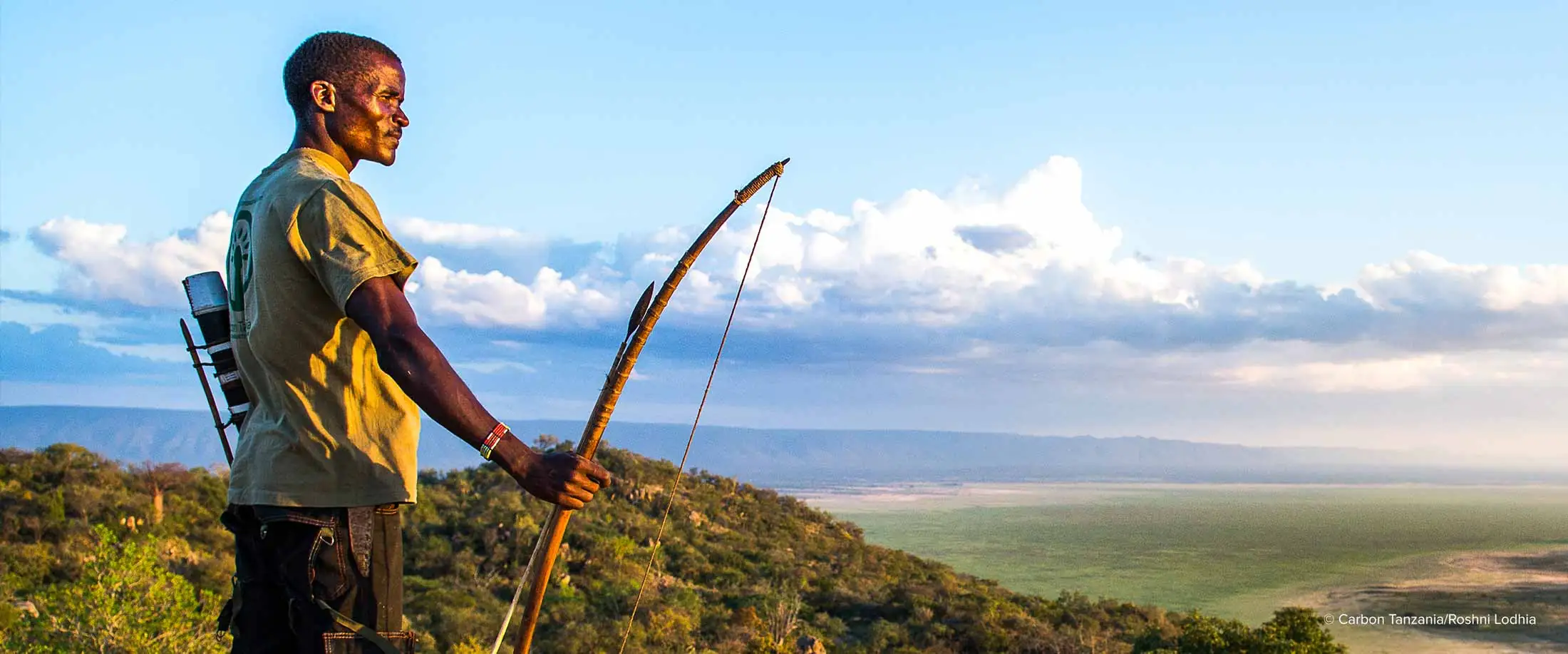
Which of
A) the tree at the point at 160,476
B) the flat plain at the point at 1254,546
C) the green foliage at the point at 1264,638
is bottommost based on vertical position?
the flat plain at the point at 1254,546

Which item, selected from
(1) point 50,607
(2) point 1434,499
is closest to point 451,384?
(1) point 50,607

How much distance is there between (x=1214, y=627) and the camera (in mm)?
26438

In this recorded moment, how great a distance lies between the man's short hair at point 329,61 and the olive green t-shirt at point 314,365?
265 mm

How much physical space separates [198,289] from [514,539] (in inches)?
1475

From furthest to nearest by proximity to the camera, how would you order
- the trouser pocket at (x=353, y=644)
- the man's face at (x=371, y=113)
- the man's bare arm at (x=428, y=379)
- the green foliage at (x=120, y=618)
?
the green foliage at (x=120, y=618) < the man's face at (x=371, y=113) < the trouser pocket at (x=353, y=644) < the man's bare arm at (x=428, y=379)

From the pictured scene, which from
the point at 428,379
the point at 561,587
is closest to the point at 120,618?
the point at 428,379

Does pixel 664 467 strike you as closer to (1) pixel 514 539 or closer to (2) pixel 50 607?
(1) pixel 514 539

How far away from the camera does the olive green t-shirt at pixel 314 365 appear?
2.77 meters

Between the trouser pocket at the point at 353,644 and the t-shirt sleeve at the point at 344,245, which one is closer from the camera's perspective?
the t-shirt sleeve at the point at 344,245

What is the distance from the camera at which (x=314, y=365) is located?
2.84 m

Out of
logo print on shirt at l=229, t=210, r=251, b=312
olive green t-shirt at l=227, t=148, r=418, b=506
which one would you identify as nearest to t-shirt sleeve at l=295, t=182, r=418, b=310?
olive green t-shirt at l=227, t=148, r=418, b=506

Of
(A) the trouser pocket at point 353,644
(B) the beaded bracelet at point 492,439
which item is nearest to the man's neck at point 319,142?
(B) the beaded bracelet at point 492,439

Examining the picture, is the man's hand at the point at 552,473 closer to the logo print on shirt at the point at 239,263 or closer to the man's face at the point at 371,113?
the logo print on shirt at the point at 239,263

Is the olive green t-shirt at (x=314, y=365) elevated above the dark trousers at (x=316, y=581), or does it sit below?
above
